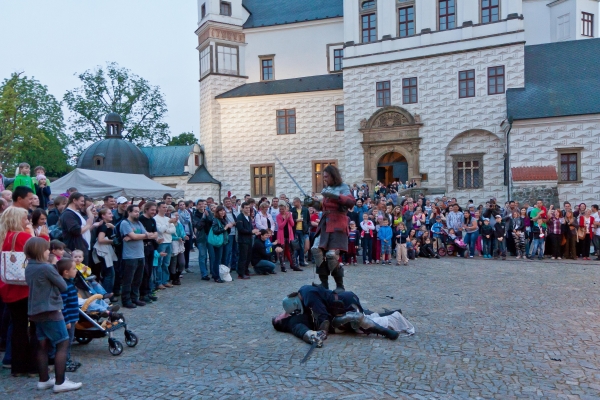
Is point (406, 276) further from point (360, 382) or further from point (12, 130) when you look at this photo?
point (12, 130)

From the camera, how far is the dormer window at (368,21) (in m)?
31.0

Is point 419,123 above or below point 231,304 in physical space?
above

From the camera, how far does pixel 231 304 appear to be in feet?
30.3

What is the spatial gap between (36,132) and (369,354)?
42589 millimetres

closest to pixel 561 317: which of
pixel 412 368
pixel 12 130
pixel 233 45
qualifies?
pixel 412 368

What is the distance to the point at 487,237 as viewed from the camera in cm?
1695

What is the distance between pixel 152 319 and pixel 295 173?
2683 centimetres

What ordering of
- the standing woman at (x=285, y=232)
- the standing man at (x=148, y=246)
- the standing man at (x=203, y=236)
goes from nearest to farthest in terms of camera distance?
the standing man at (x=148, y=246), the standing man at (x=203, y=236), the standing woman at (x=285, y=232)

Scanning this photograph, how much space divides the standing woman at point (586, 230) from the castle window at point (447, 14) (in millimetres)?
16055

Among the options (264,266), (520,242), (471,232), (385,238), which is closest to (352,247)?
(385,238)

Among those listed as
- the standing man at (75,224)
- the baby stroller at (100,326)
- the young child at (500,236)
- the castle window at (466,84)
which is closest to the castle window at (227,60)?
the castle window at (466,84)

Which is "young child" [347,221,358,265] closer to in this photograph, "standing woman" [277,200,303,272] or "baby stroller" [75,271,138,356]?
"standing woman" [277,200,303,272]

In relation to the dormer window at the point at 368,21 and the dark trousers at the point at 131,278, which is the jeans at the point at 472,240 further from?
the dormer window at the point at 368,21

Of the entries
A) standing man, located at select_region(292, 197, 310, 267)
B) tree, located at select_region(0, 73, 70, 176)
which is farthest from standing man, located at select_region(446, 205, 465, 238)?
tree, located at select_region(0, 73, 70, 176)
